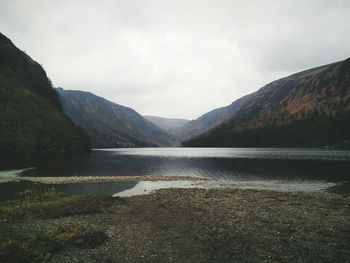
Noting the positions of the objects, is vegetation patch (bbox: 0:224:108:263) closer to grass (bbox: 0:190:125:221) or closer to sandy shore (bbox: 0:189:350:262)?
sandy shore (bbox: 0:189:350:262)

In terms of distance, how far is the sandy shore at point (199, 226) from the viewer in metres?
22.3

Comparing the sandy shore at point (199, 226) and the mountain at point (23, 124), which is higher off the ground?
the mountain at point (23, 124)

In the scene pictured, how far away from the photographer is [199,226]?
30.2 meters

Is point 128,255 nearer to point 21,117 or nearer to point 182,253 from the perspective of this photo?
point 182,253

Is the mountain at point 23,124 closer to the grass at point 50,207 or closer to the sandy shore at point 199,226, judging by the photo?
the grass at point 50,207

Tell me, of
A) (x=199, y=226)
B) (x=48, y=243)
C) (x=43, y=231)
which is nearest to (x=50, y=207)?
(x=43, y=231)

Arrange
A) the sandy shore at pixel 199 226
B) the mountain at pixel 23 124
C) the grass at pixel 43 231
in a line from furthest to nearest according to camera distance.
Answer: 1. the mountain at pixel 23 124
2. the sandy shore at pixel 199 226
3. the grass at pixel 43 231

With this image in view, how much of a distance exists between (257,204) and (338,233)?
1411 centimetres

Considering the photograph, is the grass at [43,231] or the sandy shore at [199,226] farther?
the sandy shore at [199,226]

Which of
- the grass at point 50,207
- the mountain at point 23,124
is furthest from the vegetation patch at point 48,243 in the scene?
the mountain at point 23,124

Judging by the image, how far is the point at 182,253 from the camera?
22750mm

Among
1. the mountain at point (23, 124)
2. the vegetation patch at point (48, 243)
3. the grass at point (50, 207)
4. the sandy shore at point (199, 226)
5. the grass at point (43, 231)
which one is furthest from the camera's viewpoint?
the mountain at point (23, 124)

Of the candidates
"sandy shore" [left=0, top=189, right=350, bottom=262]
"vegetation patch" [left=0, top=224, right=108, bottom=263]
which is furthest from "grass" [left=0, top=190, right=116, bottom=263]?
"sandy shore" [left=0, top=189, right=350, bottom=262]

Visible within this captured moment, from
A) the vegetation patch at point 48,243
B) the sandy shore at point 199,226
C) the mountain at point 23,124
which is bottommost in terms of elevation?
the sandy shore at point 199,226
